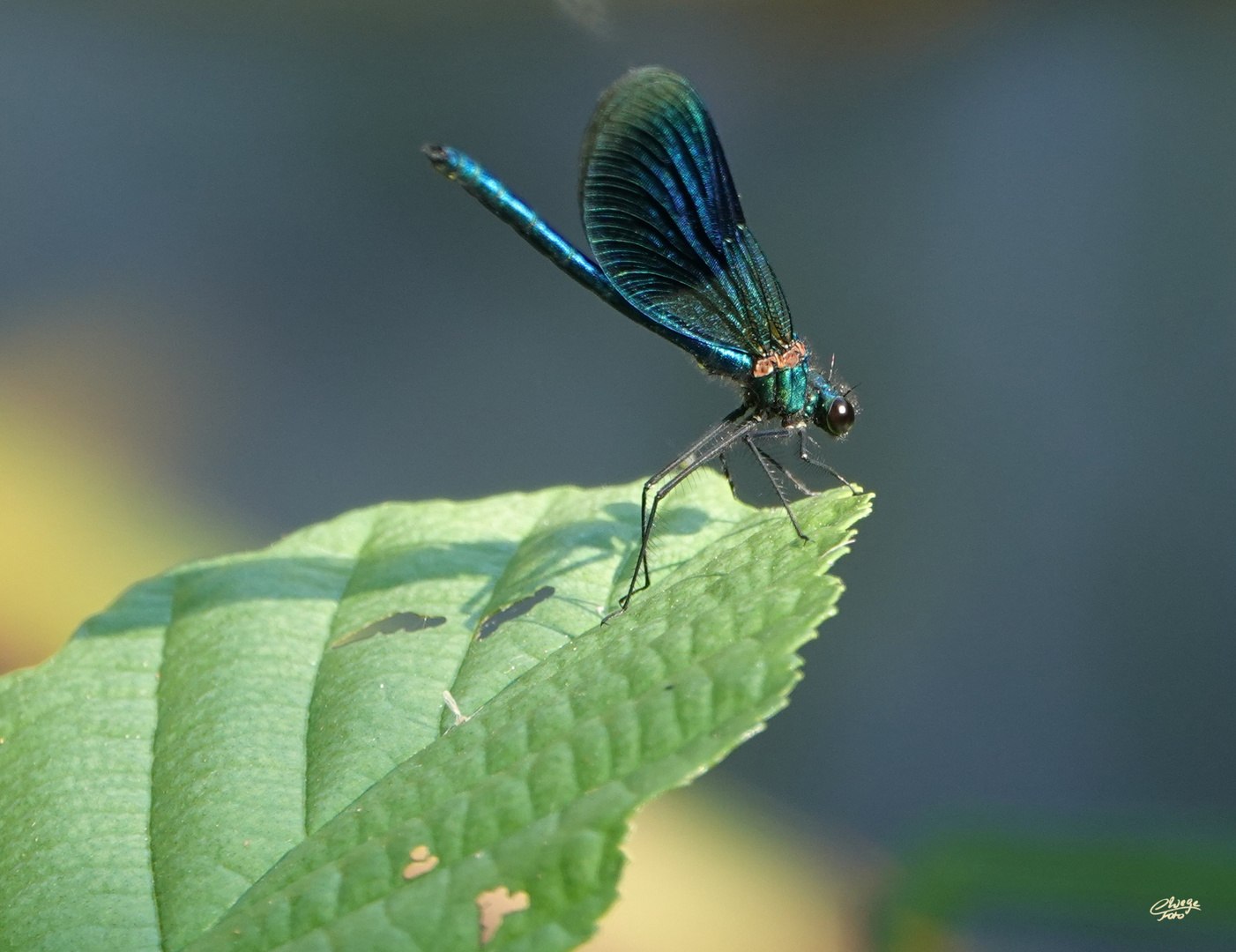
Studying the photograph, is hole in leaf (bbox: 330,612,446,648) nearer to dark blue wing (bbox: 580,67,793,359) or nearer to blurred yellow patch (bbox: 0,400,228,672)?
dark blue wing (bbox: 580,67,793,359)

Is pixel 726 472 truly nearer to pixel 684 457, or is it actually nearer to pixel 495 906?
pixel 684 457

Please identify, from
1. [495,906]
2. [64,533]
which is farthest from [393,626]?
[64,533]

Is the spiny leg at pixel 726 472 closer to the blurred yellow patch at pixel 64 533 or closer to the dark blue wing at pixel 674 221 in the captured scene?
the dark blue wing at pixel 674 221

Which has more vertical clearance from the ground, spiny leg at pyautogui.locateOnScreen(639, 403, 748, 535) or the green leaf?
spiny leg at pyautogui.locateOnScreen(639, 403, 748, 535)

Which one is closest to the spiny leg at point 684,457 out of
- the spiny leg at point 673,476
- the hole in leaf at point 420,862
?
the spiny leg at point 673,476

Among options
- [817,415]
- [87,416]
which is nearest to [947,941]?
Result: [817,415]

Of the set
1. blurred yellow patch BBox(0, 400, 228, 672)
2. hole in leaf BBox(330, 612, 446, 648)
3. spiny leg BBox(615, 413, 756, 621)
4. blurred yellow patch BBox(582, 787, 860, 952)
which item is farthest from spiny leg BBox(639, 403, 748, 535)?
blurred yellow patch BBox(0, 400, 228, 672)
